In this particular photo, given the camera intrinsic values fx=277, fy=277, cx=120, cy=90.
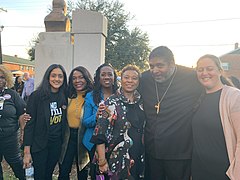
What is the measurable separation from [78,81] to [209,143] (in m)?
1.91

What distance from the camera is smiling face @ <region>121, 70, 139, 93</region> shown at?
3018mm

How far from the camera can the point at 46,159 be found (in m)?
3.58

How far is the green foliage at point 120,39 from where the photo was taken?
21.2 metres

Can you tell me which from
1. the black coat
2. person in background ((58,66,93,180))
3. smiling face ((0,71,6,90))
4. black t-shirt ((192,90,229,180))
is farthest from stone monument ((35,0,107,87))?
black t-shirt ((192,90,229,180))

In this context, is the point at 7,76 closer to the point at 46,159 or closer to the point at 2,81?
the point at 2,81

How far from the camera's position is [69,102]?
376cm

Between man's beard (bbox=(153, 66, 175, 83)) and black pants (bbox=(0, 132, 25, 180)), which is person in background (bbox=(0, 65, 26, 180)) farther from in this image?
man's beard (bbox=(153, 66, 175, 83))

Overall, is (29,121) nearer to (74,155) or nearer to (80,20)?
(74,155)

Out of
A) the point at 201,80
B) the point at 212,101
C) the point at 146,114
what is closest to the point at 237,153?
the point at 212,101

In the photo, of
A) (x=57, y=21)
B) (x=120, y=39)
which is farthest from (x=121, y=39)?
(x=57, y=21)

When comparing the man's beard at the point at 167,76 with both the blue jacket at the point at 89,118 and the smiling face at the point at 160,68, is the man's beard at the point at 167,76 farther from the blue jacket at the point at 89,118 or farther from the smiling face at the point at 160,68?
the blue jacket at the point at 89,118

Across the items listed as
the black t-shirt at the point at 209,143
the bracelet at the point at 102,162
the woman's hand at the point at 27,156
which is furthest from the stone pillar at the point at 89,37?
the black t-shirt at the point at 209,143

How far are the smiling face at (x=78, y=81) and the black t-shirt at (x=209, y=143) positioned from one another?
5.39ft

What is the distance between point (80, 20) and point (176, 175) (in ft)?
14.1
